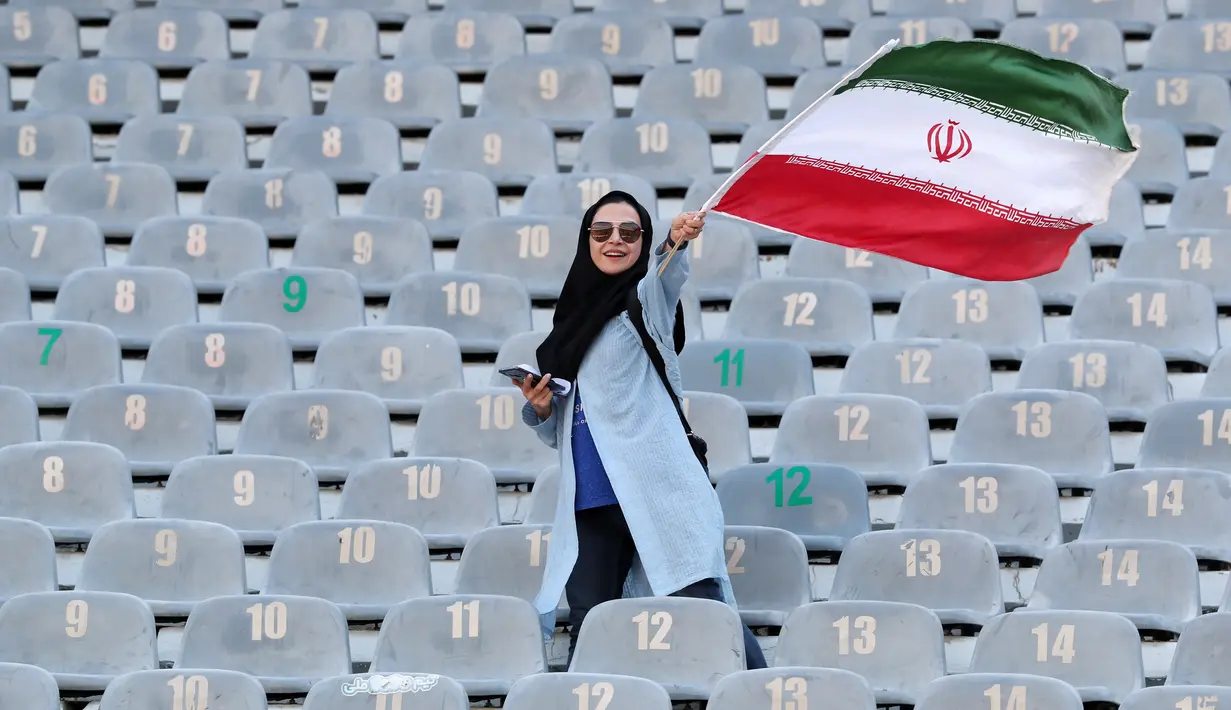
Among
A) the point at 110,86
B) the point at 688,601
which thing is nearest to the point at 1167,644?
the point at 688,601

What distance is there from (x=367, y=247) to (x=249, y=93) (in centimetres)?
124

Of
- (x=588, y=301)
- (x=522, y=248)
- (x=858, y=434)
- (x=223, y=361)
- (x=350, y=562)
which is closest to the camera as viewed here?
(x=588, y=301)

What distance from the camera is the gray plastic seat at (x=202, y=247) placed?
246 inches

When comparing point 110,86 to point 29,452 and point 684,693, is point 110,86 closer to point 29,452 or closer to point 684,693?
point 29,452

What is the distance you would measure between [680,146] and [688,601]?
9.31 feet

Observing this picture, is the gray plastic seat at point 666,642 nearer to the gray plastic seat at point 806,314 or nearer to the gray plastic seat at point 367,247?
the gray plastic seat at point 806,314

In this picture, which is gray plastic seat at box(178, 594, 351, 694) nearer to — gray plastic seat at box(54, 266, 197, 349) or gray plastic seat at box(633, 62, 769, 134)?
gray plastic seat at box(54, 266, 197, 349)

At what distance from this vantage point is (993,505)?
4.96 m

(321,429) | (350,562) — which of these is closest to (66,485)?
(321,429)

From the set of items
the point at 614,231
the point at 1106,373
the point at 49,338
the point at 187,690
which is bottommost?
the point at 187,690

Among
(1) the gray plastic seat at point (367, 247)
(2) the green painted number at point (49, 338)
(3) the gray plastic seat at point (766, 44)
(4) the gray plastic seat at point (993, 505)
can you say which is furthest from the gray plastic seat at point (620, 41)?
(4) the gray plastic seat at point (993, 505)

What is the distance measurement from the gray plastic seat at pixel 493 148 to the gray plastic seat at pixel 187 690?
3019 millimetres

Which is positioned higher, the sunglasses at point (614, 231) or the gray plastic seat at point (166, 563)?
the sunglasses at point (614, 231)

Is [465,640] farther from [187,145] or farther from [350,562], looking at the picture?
[187,145]
